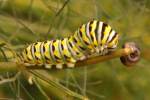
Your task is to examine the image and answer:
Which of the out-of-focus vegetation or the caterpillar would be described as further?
the out-of-focus vegetation

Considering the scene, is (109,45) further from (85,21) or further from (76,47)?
(85,21)

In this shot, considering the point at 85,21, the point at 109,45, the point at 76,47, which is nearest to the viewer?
the point at 109,45

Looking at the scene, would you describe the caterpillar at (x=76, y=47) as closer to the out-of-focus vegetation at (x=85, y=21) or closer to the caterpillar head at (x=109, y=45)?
the caterpillar head at (x=109, y=45)

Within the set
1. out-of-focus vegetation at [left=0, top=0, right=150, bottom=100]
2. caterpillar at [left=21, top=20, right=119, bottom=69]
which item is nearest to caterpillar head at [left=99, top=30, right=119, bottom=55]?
caterpillar at [left=21, top=20, right=119, bottom=69]

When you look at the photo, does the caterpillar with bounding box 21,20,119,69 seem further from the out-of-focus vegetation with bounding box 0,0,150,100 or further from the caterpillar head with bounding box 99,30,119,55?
the out-of-focus vegetation with bounding box 0,0,150,100

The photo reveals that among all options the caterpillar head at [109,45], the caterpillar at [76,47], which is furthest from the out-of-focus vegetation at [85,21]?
the caterpillar head at [109,45]

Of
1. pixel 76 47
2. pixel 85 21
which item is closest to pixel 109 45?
pixel 76 47
